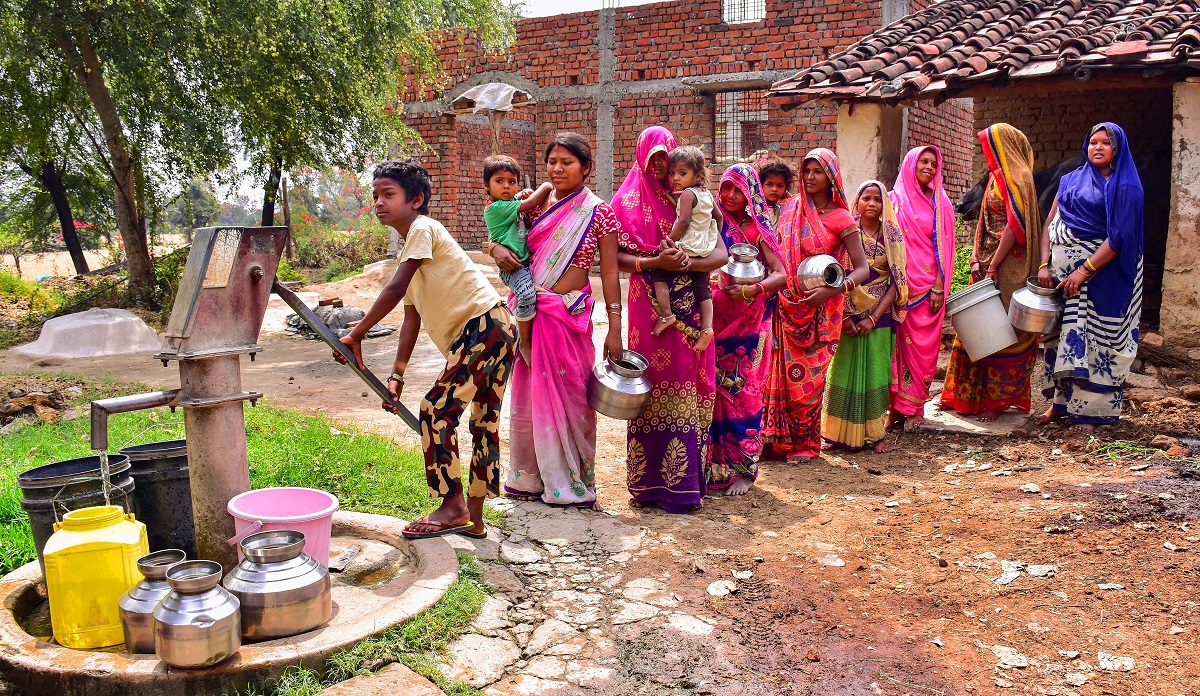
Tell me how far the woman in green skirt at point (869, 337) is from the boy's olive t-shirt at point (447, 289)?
2.89 m

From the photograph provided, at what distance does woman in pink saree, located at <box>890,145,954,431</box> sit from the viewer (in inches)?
242

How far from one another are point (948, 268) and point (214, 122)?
8.19m

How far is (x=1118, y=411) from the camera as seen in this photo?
604cm

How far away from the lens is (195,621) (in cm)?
256

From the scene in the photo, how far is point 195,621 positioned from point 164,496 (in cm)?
126

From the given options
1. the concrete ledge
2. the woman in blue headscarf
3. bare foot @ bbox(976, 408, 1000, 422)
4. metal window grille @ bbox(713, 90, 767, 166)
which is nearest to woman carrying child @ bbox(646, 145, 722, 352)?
the concrete ledge

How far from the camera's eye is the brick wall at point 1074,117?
9.16 metres

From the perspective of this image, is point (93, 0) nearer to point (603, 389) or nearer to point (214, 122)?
point (214, 122)

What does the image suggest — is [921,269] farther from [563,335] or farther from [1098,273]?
[563,335]

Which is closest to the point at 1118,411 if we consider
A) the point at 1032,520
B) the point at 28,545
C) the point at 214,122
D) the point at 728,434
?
the point at 1032,520

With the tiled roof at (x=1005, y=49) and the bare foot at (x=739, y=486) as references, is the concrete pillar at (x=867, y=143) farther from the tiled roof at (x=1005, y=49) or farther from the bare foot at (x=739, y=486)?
the bare foot at (x=739, y=486)

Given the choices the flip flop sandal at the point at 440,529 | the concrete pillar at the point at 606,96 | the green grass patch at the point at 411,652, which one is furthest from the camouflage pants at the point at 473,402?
the concrete pillar at the point at 606,96

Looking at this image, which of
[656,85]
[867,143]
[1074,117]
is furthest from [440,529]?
[656,85]

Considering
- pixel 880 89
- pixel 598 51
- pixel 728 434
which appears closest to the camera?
pixel 728 434
